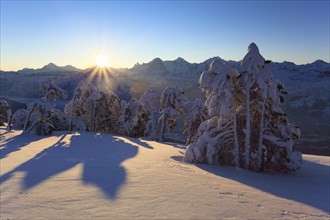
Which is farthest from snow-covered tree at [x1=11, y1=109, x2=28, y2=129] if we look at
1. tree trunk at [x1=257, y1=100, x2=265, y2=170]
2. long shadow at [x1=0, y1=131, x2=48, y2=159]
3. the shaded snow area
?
tree trunk at [x1=257, y1=100, x2=265, y2=170]

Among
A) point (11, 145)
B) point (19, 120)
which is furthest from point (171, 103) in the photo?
point (19, 120)

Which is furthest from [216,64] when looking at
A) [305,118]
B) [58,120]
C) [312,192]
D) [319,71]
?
[319,71]

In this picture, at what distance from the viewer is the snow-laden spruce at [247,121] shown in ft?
47.6

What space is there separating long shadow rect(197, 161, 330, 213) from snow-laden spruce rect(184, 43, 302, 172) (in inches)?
28.0

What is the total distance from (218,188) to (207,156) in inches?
224

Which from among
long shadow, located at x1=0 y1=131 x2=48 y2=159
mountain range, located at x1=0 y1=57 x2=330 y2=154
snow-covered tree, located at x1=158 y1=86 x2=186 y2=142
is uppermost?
mountain range, located at x1=0 y1=57 x2=330 y2=154

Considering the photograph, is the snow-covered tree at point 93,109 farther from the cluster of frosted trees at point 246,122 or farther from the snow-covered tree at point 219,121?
the snow-covered tree at point 219,121

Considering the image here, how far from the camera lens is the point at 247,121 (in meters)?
14.7

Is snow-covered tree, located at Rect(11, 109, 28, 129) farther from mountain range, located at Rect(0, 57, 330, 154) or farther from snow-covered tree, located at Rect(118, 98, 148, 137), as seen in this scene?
mountain range, located at Rect(0, 57, 330, 154)

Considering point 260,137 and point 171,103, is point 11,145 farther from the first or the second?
point 171,103

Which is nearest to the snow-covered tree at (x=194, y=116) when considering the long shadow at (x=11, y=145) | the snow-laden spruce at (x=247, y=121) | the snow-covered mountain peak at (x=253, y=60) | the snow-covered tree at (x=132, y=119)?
the snow-covered tree at (x=132, y=119)

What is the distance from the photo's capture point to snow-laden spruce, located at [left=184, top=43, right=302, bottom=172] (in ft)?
47.6

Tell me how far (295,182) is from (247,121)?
344 centimetres

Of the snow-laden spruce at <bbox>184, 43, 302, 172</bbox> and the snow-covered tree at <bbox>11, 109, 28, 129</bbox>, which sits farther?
the snow-covered tree at <bbox>11, 109, 28, 129</bbox>
